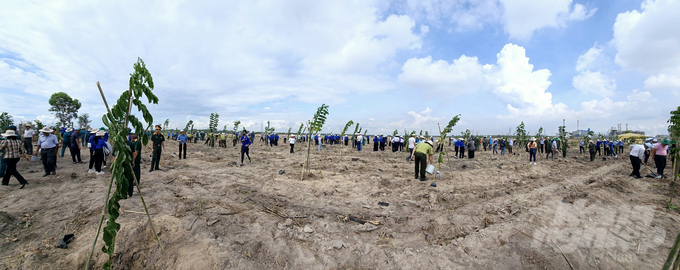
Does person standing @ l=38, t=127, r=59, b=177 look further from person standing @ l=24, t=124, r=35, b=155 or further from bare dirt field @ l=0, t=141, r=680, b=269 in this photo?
person standing @ l=24, t=124, r=35, b=155

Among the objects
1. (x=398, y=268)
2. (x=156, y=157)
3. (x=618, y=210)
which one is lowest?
(x=398, y=268)

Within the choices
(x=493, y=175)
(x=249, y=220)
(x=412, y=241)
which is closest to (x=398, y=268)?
(x=412, y=241)

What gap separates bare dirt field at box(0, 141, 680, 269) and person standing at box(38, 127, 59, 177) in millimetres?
770

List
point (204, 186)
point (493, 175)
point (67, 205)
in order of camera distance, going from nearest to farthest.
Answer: point (67, 205), point (204, 186), point (493, 175)

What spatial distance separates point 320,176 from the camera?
9594 millimetres

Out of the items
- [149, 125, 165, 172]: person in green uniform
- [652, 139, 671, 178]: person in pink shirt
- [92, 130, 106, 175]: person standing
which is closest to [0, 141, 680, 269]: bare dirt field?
[92, 130, 106, 175]: person standing

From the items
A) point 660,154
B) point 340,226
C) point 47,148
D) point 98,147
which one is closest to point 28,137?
point 47,148

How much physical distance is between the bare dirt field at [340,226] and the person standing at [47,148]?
77cm

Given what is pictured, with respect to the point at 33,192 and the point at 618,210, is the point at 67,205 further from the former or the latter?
the point at 618,210

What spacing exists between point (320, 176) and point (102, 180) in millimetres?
7000

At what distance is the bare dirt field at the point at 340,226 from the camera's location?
12.3 ft

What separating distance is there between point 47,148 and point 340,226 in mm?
10391

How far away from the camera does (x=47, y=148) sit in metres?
8.20

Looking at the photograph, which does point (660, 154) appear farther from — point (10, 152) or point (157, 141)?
point (10, 152)
